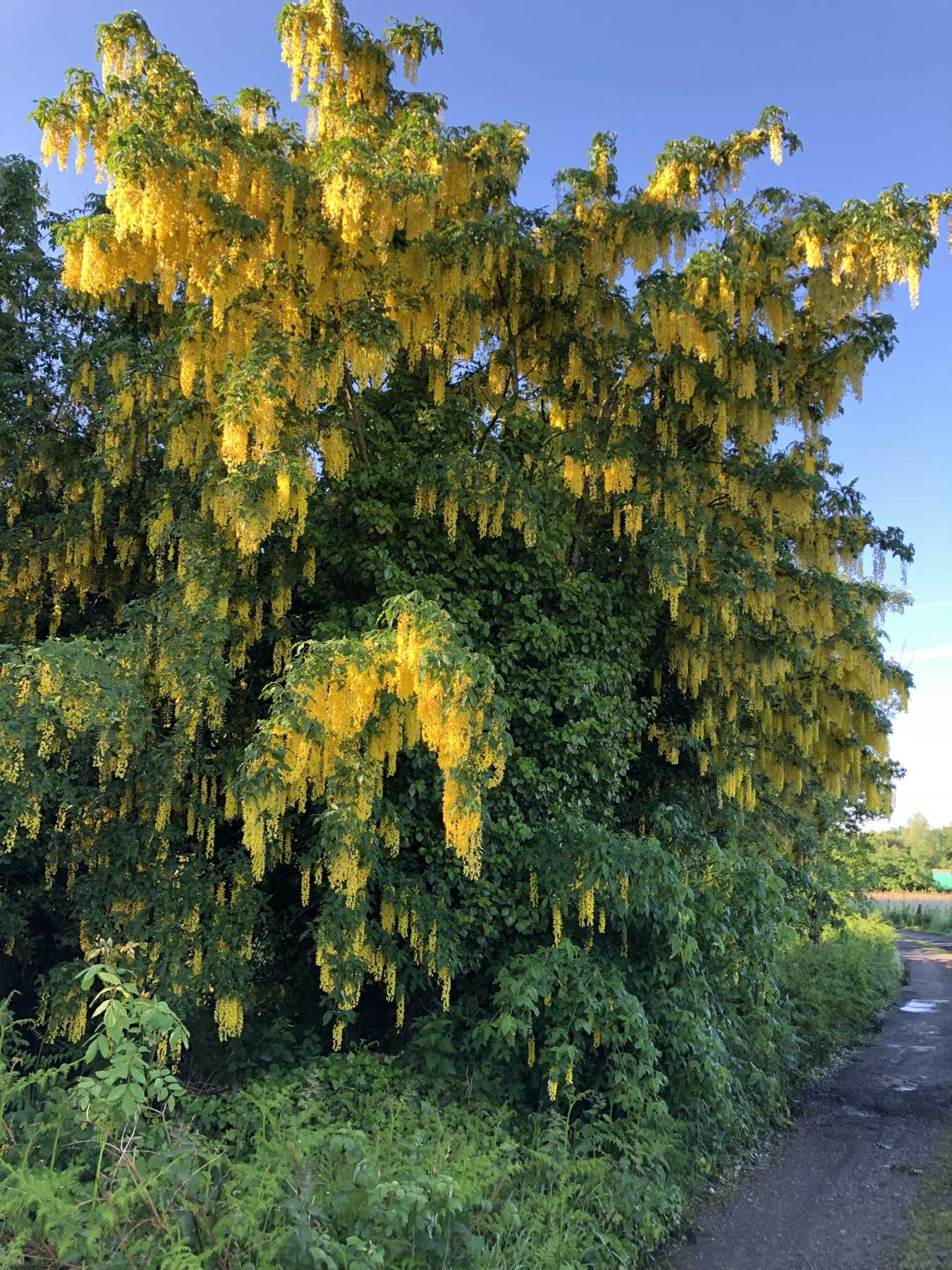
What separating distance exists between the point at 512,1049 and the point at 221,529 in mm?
4179

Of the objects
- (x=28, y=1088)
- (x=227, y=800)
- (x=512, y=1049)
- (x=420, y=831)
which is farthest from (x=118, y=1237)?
(x=512, y=1049)

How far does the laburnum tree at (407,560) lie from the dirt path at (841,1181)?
36.1 inches

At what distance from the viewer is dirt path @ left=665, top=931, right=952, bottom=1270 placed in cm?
518

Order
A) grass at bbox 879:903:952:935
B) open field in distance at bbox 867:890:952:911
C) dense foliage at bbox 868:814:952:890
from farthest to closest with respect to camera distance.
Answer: open field in distance at bbox 867:890:952:911, dense foliage at bbox 868:814:952:890, grass at bbox 879:903:952:935

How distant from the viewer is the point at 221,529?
576cm

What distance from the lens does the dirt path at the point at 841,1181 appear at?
5184 mm

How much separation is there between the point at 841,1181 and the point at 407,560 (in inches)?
224

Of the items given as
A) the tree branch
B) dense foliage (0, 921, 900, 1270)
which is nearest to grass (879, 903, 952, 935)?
dense foliage (0, 921, 900, 1270)

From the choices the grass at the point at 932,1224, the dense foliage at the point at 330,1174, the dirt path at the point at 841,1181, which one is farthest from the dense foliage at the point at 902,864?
the dense foliage at the point at 330,1174

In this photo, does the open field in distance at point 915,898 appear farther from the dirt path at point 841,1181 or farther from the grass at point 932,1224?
the grass at point 932,1224

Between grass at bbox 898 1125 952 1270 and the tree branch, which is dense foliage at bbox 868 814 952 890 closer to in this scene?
grass at bbox 898 1125 952 1270

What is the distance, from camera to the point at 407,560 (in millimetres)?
6312

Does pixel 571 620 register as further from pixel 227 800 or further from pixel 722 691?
pixel 227 800

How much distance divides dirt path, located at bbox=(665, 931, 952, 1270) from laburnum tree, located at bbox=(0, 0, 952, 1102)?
3.01 feet
